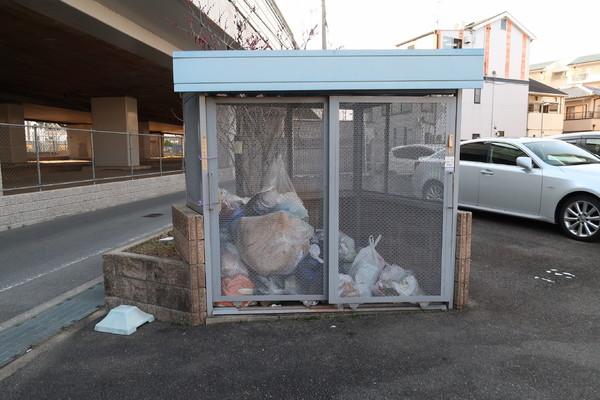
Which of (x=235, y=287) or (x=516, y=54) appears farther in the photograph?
(x=516, y=54)

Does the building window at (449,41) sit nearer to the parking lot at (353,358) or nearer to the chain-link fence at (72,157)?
the chain-link fence at (72,157)

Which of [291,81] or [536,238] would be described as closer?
[291,81]

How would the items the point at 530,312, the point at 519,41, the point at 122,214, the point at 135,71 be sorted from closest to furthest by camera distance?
1. the point at 530,312
2. the point at 122,214
3. the point at 135,71
4. the point at 519,41

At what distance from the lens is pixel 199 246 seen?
378 cm

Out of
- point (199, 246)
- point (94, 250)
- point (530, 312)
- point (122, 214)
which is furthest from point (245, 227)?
point (122, 214)

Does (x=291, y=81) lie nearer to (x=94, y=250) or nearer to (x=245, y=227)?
(x=245, y=227)

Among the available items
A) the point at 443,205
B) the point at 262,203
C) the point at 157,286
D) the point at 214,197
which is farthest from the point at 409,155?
the point at 157,286

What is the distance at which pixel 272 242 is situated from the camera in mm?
3908

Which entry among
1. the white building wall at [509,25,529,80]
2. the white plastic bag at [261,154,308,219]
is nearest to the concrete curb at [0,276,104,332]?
the white plastic bag at [261,154,308,219]

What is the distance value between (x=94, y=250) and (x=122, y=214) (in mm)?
3722

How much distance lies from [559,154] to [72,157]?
1304 cm

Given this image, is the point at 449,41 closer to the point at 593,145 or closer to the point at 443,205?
the point at 593,145

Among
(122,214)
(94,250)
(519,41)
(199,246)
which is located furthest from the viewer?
(519,41)

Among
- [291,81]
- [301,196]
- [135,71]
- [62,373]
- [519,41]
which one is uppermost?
[519,41]
